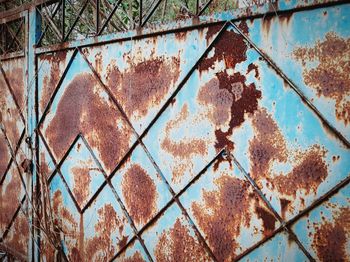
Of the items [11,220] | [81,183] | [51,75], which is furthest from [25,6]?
[11,220]

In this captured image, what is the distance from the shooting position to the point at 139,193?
3467 mm

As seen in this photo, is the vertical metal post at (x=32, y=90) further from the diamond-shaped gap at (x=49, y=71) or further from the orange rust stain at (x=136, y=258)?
the orange rust stain at (x=136, y=258)

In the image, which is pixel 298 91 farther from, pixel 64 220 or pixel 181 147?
pixel 64 220

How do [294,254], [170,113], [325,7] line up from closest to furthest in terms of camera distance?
[325,7] → [294,254] → [170,113]

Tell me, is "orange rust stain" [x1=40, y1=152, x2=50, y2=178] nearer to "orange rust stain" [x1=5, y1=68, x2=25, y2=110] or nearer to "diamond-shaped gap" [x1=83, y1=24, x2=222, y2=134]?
"orange rust stain" [x1=5, y1=68, x2=25, y2=110]

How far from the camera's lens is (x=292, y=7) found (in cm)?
242

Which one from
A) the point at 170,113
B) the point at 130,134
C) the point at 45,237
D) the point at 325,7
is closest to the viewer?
the point at 325,7

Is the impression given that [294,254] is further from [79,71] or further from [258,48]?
[79,71]

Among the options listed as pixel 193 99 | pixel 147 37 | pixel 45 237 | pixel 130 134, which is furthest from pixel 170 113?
pixel 45 237

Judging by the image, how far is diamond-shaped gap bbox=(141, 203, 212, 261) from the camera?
3111 millimetres

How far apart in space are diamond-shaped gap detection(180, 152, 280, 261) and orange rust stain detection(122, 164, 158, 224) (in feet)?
1.40

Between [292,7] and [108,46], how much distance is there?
204 cm

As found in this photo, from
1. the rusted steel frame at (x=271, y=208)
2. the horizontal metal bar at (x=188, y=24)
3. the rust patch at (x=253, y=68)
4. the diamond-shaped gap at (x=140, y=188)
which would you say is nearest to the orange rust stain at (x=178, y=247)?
the diamond-shaped gap at (x=140, y=188)

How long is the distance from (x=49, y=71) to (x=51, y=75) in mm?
70
